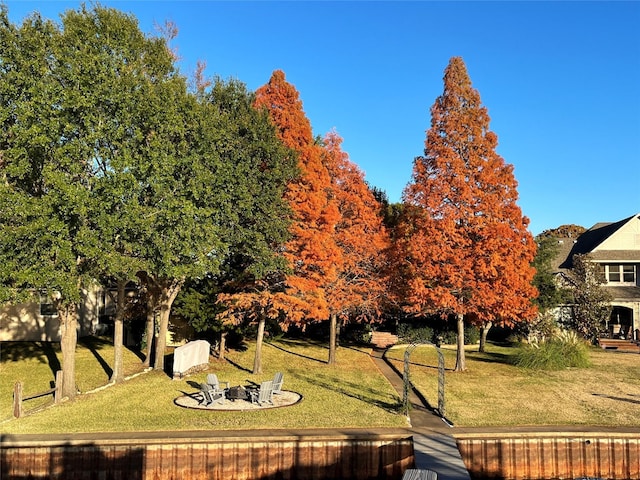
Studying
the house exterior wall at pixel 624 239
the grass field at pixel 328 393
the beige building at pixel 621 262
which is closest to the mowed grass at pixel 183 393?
the grass field at pixel 328 393

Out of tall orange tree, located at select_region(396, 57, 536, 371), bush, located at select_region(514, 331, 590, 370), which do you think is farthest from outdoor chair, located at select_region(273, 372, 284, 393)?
bush, located at select_region(514, 331, 590, 370)

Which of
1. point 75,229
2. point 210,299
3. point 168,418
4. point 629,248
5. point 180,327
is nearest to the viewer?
point 168,418

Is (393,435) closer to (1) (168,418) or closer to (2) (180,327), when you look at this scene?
(1) (168,418)

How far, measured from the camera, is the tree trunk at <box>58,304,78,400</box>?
1903 cm

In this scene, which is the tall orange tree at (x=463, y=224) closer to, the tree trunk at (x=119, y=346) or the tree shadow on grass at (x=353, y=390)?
the tree shadow on grass at (x=353, y=390)

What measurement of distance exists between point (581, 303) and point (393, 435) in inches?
1044

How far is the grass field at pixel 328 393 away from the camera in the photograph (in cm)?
1562

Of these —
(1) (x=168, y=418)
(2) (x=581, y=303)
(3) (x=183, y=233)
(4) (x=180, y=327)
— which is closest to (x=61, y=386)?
(1) (x=168, y=418)

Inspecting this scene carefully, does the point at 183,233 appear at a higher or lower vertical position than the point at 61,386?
higher

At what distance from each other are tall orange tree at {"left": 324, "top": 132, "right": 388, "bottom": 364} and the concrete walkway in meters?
8.69

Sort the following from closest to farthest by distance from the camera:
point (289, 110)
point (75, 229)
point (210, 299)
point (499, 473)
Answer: point (499, 473) → point (75, 229) → point (289, 110) → point (210, 299)

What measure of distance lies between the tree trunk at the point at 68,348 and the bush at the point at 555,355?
832 inches

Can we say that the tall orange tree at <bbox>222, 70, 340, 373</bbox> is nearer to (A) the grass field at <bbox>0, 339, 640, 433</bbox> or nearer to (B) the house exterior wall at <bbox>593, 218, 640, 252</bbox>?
(A) the grass field at <bbox>0, 339, 640, 433</bbox>

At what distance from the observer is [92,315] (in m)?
36.2
